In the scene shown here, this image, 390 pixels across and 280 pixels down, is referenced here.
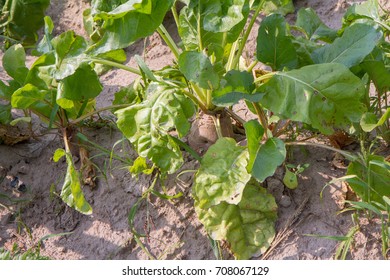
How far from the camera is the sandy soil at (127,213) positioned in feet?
7.27

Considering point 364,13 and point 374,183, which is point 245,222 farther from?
point 364,13

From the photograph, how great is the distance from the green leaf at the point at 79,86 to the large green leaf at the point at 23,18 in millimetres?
1125

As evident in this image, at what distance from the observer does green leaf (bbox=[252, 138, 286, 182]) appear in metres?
2.05

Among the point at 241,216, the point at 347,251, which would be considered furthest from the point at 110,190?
the point at 347,251

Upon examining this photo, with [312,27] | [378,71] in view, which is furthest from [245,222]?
[312,27]

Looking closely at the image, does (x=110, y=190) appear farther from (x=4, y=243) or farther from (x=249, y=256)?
(x=249, y=256)

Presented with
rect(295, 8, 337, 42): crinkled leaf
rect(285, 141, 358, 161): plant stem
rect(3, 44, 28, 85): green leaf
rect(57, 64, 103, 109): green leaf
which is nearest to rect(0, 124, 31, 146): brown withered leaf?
rect(3, 44, 28, 85): green leaf

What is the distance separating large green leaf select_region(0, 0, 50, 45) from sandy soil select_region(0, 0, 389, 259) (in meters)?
0.86

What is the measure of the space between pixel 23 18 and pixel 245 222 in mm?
1866

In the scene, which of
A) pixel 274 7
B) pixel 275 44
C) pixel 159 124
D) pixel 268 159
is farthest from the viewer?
Result: pixel 274 7

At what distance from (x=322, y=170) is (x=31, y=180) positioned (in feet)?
4.03

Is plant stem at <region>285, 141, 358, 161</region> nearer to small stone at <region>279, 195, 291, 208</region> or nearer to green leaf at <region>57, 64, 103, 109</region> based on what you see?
small stone at <region>279, 195, 291, 208</region>

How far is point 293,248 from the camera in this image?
7.20 feet

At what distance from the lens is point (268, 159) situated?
6.89ft
